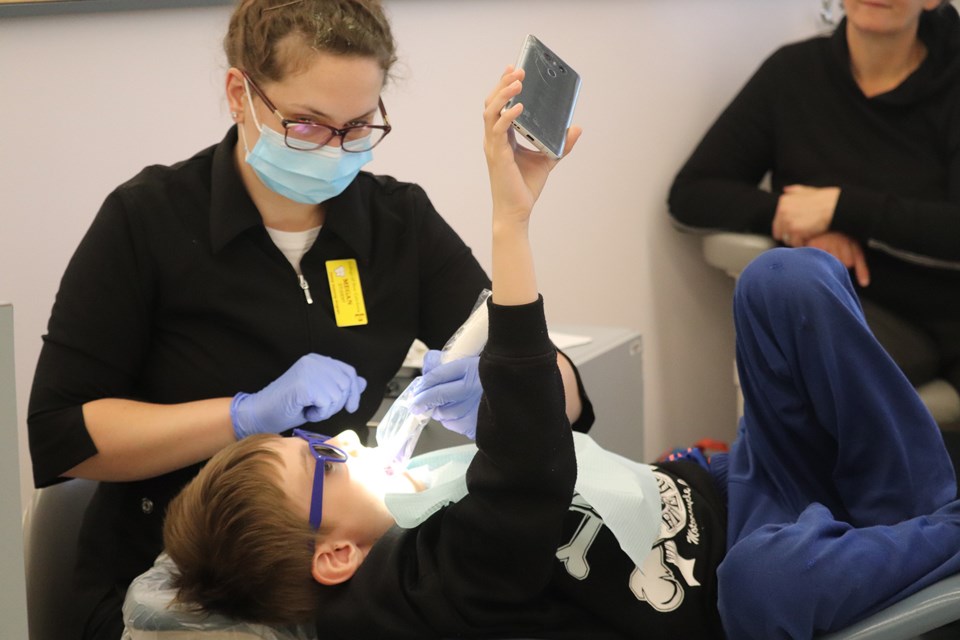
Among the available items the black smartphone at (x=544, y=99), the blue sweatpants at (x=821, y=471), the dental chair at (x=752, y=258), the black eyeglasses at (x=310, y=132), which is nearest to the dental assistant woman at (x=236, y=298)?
the black eyeglasses at (x=310, y=132)

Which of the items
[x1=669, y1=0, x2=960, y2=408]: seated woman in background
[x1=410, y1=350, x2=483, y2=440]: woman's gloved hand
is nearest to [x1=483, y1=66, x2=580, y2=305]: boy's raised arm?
[x1=410, y1=350, x2=483, y2=440]: woman's gloved hand

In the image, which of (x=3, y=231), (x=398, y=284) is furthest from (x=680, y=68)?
(x=3, y=231)

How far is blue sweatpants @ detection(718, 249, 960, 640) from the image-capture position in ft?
3.90

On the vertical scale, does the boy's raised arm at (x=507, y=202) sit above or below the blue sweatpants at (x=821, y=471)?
above

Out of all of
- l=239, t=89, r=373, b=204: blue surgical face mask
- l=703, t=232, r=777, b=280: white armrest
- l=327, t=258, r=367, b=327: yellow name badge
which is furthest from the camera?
l=703, t=232, r=777, b=280: white armrest

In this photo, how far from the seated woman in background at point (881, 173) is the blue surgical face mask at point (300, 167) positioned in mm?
1401

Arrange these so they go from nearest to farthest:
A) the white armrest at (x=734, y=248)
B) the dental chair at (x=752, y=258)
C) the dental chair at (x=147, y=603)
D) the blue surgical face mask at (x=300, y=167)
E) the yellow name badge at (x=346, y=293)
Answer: the dental chair at (x=147, y=603) < the blue surgical face mask at (x=300, y=167) < the yellow name badge at (x=346, y=293) < the dental chair at (x=752, y=258) < the white armrest at (x=734, y=248)

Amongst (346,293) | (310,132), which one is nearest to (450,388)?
(346,293)

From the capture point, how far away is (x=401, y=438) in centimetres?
149

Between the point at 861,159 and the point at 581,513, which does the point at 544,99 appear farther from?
the point at 861,159

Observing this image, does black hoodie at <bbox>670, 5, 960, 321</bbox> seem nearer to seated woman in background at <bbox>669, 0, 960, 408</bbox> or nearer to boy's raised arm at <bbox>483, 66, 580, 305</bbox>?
seated woman in background at <bbox>669, 0, 960, 408</bbox>

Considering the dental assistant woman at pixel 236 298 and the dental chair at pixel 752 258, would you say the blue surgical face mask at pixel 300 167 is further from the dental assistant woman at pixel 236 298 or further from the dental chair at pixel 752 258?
the dental chair at pixel 752 258

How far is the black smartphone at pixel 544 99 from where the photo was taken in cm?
123

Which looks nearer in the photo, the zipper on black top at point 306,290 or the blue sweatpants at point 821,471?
the blue sweatpants at point 821,471
